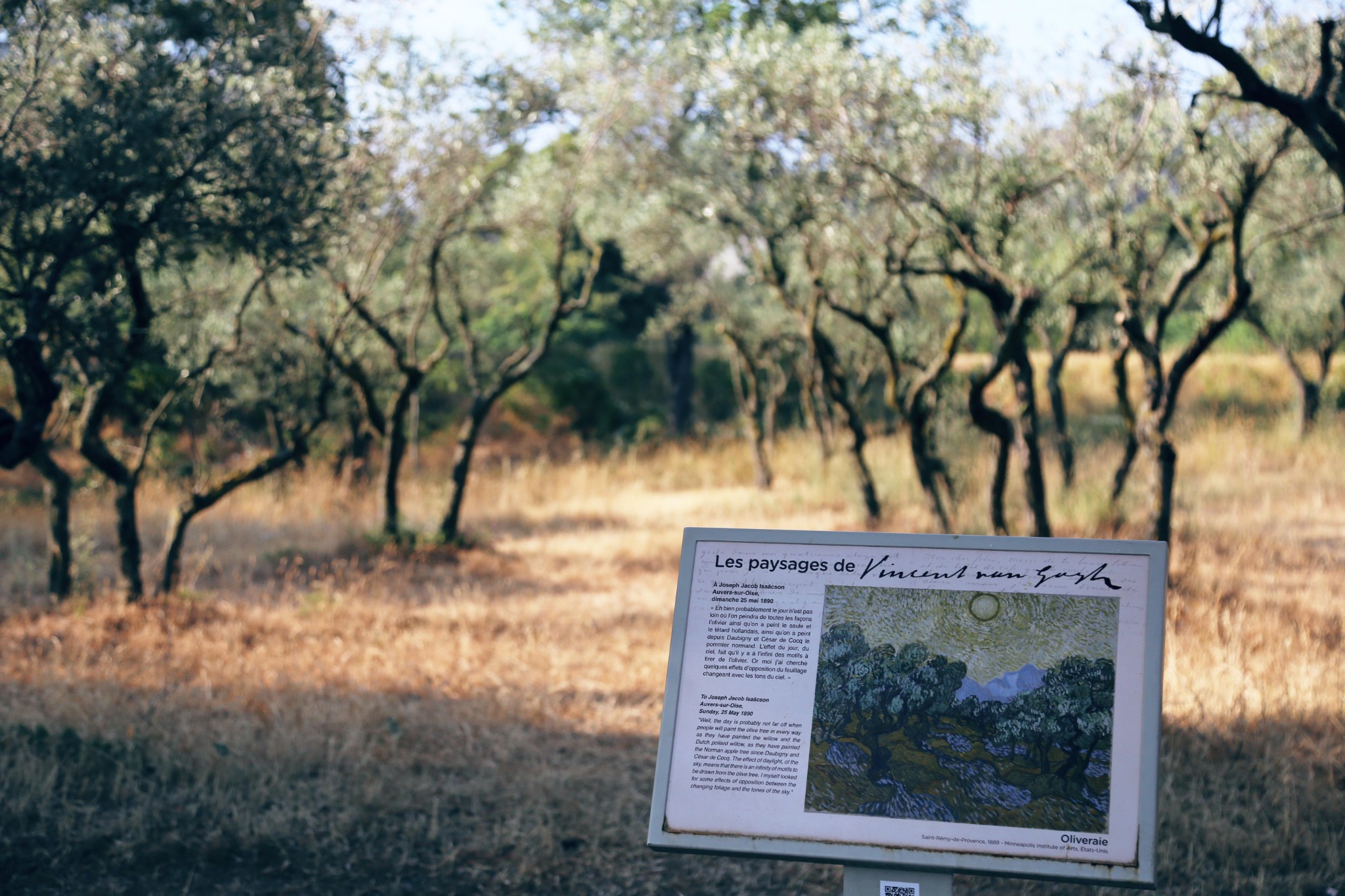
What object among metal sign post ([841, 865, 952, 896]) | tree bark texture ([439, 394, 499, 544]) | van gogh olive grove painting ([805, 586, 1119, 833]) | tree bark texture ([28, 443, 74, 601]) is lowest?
metal sign post ([841, 865, 952, 896])

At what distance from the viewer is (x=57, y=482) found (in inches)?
335

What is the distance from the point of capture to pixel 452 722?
5.53m

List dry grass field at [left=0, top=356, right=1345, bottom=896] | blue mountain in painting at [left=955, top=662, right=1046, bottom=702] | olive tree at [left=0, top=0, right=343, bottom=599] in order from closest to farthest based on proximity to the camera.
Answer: blue mountain in painting at [left=955, top=662, right=1046, bottom=702]
dry grass field at [left=0, top=356, right=1345, bottom=896]
olive tree at [left=0, top=0, right=343, bottom=599]

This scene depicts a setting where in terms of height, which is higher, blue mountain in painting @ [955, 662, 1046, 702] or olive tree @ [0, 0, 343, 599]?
olive tree @ [0, 0, 343, 599]

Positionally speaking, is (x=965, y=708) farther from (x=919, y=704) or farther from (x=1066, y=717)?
(x=1066, y=717)

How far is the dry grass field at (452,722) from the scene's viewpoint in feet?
13.4

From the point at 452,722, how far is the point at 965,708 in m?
3.55

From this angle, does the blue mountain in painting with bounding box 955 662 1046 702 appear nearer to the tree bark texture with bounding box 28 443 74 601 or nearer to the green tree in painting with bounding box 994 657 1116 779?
the green tree in painting with bounding box 994 657 1116 779

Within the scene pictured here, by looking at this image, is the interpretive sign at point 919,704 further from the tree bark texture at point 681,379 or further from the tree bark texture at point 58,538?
the tree bark texture at point 681,379

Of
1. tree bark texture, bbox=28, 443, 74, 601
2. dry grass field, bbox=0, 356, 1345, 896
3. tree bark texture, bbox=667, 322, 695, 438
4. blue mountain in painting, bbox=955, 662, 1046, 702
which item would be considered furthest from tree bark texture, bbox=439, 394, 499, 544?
tree bark texture, bbox=667, 322, 695, 438

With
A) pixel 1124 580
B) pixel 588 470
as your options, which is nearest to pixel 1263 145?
pixel 1124 580

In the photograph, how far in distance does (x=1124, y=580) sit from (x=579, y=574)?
7993mm

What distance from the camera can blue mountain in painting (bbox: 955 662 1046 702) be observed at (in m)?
2.53

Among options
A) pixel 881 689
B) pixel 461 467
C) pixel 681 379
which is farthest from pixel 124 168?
pixel 681 379
